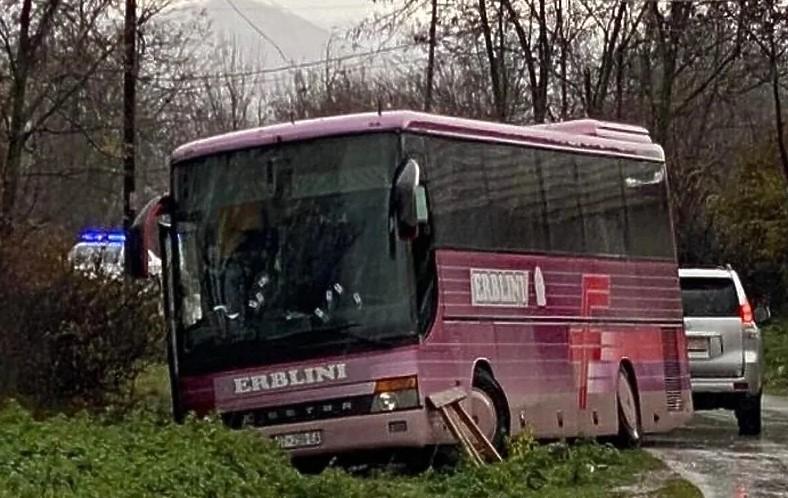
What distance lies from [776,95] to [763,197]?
546 centimetres

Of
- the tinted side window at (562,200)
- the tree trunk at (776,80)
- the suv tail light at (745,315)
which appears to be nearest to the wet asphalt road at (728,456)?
the suv tail light at (745,315)

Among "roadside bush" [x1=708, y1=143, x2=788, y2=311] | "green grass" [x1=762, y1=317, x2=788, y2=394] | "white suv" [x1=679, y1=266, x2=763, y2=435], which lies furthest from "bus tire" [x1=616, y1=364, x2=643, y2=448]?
"roadside bush" [x1=708, y1=143, x2=788, y2=311]

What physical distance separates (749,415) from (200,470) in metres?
12.7

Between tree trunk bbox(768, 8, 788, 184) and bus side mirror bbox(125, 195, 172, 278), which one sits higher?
tree trunk bbox(768, 8, 788, 184)

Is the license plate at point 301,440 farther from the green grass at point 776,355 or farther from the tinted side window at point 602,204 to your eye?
the green grass at point 776,355

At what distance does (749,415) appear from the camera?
23.6 m

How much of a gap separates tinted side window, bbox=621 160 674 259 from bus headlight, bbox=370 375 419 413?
21.0ft

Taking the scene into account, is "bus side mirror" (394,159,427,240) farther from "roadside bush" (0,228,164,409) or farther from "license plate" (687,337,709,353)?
"license plate" (687,337,709,353)

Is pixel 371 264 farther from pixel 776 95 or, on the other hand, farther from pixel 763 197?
pixel 763 197

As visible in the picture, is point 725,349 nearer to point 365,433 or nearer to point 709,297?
point 709,297

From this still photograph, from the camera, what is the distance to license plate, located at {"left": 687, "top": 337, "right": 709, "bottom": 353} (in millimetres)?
23625

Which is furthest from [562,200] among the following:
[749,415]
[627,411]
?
[749,415]

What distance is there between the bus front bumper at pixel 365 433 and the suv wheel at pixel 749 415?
829 cm

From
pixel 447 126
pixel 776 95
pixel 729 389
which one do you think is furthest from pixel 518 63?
pixel 447 126
